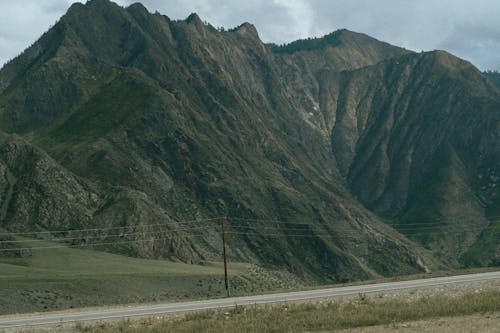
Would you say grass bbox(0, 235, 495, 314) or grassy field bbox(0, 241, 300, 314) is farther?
grassy field bbox(0, 241, 300, 314)

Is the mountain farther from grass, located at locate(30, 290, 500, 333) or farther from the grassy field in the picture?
grass, located at locate(30, 290, 500, 333)

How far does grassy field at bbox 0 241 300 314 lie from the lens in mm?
62312

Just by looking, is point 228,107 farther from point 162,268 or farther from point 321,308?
point 321,308

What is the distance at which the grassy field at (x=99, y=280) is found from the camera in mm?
62312

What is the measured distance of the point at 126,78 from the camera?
148250 millimetres

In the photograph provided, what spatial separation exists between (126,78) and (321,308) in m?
123

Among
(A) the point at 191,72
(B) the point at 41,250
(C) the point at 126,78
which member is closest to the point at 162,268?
(B) the point at 41,250

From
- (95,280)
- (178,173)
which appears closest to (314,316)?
(95,280)

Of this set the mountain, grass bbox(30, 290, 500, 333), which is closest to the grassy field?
the mountain

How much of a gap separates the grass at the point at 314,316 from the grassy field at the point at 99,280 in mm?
23855

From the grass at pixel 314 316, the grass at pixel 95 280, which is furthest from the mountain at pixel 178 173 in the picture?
the grass at pixel 314 316

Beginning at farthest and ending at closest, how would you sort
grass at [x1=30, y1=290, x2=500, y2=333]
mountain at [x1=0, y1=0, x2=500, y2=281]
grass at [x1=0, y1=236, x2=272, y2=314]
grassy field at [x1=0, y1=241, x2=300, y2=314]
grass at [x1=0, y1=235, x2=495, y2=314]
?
mountain at [x1=0, y1=0, x2=500, y2=281], grassy field at [x1=0, y1=241, x2=300, y2=314], grass at [x1=0, y1=236, x2=272, y2=314], grass at [x1=0, y1=235, x2=495, y2=314], grass at [x1=30, y1=290, x2=500, y2=333]

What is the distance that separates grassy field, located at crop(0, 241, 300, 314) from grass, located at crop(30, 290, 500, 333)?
2386 cm

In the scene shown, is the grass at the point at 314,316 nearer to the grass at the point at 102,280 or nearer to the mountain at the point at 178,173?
the grass at the point at 102,280
